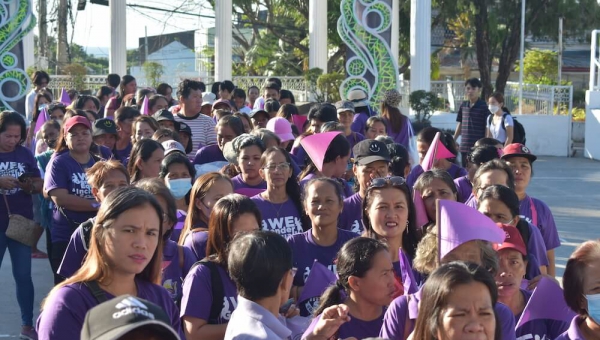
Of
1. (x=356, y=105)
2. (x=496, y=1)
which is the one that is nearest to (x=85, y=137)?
(x=356, y=105)

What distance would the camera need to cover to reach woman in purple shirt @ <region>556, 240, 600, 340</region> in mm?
4055

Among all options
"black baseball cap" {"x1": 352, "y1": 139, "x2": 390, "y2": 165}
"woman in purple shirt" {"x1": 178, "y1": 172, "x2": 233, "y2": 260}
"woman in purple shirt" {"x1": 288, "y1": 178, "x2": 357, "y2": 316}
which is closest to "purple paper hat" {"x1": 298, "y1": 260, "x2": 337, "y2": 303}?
"woman in purple shirt" {"x1": 288, "y1": 178, "x2": 357, "y2": 316}

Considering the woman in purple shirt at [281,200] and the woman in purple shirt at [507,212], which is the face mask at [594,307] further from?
the woman in purple shirt at [281,200]

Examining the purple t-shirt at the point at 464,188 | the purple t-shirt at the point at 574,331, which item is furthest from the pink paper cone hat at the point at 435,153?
the purple t-shirt at the point at 574,331

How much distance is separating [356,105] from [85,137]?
240 inches

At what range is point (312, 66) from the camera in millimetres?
26891

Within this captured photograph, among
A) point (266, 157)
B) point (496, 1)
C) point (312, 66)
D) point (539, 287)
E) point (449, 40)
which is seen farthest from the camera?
point (449, 40)

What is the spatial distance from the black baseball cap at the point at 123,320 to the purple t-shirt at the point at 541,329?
246 centimetres

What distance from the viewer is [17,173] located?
7648mm

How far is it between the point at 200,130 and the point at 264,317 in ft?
22.1

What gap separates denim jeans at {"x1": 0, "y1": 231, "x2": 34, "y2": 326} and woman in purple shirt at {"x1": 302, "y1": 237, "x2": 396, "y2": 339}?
12.4 feet

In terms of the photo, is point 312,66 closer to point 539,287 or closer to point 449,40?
point 449,40

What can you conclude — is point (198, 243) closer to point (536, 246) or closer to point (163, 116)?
point (536, 246)

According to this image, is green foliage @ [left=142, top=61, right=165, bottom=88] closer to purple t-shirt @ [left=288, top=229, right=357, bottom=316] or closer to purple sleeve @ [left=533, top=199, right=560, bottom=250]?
purple sleeve @ [left=533, top=199, right=560, bottom=250]
